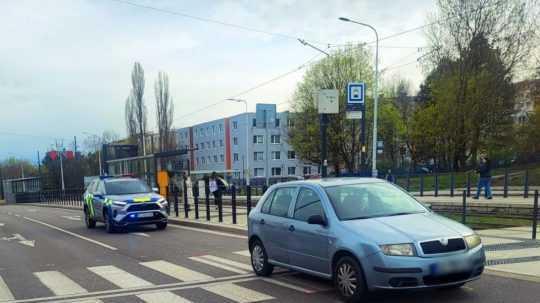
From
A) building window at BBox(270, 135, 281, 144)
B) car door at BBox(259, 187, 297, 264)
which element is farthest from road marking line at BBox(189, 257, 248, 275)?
building window at BBox(270, 135, 281, 144)

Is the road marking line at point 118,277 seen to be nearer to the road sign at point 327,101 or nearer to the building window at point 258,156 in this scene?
the road sign at point 327,101

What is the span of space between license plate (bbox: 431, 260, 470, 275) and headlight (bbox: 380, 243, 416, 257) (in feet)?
0.88

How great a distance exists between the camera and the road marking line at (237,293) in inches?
254

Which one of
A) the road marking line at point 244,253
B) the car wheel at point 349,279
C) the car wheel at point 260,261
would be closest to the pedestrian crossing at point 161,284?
the car wheel at point 260,261

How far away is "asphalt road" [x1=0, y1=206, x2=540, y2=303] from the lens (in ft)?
20.8

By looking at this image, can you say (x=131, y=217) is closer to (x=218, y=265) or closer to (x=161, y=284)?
(x=218, y=265)

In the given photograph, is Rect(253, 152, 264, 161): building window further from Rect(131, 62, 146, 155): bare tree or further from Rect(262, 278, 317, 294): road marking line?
Rect(262, 278, 317, 294): road marking line

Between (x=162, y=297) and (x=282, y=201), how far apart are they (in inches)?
85.4

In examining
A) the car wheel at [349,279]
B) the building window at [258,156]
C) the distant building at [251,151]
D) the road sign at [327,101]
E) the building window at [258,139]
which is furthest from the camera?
the building window at [258,139]

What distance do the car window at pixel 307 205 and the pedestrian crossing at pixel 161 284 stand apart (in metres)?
1.01

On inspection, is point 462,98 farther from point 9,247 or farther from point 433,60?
point 9,247

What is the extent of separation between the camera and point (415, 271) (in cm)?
536

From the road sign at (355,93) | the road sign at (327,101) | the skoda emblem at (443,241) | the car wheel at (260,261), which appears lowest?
the car wheel at (260,261)

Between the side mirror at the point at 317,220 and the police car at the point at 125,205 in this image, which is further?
the police car at the point at 125,205
